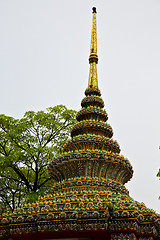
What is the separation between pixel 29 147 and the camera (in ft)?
76.4

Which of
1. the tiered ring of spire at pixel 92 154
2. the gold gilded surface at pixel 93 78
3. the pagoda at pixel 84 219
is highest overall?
the gold gilded surface at pixel 93 78

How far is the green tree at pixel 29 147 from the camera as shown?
22.2 meters

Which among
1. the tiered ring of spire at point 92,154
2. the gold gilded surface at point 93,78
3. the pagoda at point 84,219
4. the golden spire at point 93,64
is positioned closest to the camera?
the pagoda at point 84,219

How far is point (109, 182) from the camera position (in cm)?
1266

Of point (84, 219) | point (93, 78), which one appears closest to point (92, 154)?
point (84, 219)

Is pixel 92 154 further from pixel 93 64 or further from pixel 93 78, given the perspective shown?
pixel 93 64

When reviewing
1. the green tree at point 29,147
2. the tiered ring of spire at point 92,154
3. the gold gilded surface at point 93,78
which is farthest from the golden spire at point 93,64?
the green tree at point 29,147

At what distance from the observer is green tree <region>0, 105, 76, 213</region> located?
73.0 feet

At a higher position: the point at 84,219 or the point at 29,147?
the point at 29,147

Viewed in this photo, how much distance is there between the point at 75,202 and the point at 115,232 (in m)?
1.62

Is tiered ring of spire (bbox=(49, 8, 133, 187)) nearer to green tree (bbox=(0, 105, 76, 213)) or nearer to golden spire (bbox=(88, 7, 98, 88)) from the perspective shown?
golden spire (bbox=(88, 7, 98, 88))

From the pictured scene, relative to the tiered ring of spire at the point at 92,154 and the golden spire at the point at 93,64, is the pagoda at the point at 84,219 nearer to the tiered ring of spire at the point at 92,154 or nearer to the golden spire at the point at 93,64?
the tiered ring of spire at the point at 92,154

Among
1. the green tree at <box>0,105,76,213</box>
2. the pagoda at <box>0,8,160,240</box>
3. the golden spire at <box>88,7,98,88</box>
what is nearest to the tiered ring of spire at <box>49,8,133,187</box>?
the golden spire at <box>88,7,98,88</box>

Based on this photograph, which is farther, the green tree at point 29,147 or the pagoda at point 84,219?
the green tree at point 29,147
